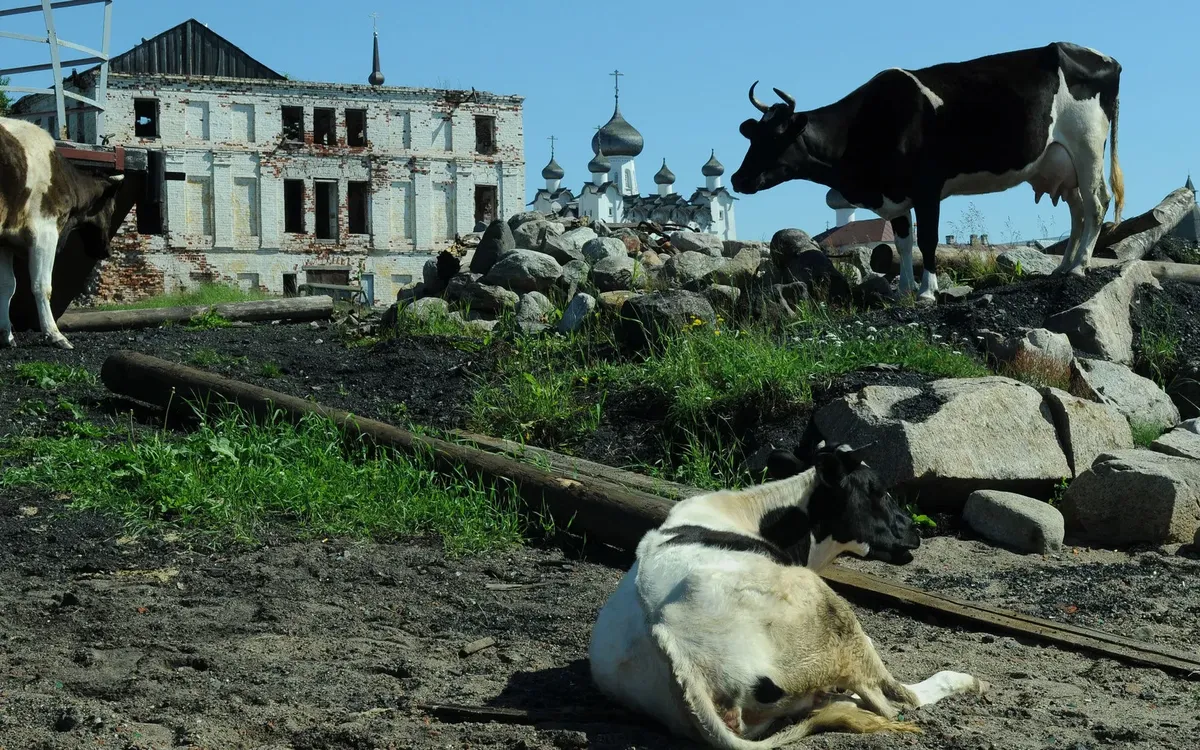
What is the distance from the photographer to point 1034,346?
9.28 m

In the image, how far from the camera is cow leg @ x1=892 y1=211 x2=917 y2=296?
1158 cm

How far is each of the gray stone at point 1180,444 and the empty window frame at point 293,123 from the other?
40.4 metres

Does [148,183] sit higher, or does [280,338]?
[148,183]

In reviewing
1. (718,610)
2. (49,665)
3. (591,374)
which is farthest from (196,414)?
(718,610)

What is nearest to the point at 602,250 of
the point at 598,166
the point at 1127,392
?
the point at 1127,392

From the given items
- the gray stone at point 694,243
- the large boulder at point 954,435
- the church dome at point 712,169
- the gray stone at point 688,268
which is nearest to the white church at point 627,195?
the church dome at point 712,169

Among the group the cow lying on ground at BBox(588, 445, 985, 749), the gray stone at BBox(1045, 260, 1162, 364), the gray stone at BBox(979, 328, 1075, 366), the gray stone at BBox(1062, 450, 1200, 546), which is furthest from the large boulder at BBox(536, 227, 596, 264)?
the cow lying on ground at BBox(588, 445, 985, 749)

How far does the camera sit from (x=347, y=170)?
45062mm

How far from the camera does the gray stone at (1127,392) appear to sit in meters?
9.16

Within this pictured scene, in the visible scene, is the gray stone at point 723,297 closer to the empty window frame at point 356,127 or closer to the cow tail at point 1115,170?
the cow tail at point 1115,170

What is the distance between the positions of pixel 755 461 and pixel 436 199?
1553 inches

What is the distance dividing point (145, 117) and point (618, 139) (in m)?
28.8

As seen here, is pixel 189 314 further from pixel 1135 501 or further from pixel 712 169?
pixel 712 169

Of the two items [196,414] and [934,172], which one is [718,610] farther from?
[934,172]
